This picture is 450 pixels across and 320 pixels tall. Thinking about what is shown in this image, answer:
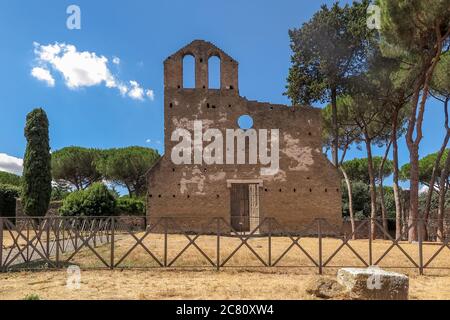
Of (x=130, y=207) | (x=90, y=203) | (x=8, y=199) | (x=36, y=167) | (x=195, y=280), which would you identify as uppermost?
(x=36, y=167)

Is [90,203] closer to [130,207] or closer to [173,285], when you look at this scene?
[130,207]

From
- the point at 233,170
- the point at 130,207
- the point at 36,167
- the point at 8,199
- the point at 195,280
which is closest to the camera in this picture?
the point at 195,280

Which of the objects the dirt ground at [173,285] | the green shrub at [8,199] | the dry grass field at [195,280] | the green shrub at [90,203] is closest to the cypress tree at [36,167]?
the green shrub at [90,203]

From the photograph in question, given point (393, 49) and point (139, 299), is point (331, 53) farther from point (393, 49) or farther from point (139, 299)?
point (139, 299)

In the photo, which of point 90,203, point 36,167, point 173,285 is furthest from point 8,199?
point 173,285

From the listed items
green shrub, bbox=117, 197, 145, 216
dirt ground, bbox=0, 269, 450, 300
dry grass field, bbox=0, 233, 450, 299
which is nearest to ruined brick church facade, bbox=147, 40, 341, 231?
dry grass field, bbox=0, 233, 450, 299

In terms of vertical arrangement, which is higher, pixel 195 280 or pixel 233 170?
pixel 233 170

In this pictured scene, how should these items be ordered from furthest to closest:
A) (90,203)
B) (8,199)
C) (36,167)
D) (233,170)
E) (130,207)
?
(8,199) < (130,207) < (90,203) < (36,167) < (233,170)

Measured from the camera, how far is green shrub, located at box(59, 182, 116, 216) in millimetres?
21328

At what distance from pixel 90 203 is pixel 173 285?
52.7 ft

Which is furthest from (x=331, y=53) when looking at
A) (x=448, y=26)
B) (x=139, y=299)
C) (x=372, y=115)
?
(x=139, y=299)

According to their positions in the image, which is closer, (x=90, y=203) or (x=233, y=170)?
(x=233, y=170)

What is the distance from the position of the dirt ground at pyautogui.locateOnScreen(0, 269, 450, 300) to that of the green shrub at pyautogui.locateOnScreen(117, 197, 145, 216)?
17390 millimetres

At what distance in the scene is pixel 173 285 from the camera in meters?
6.46
